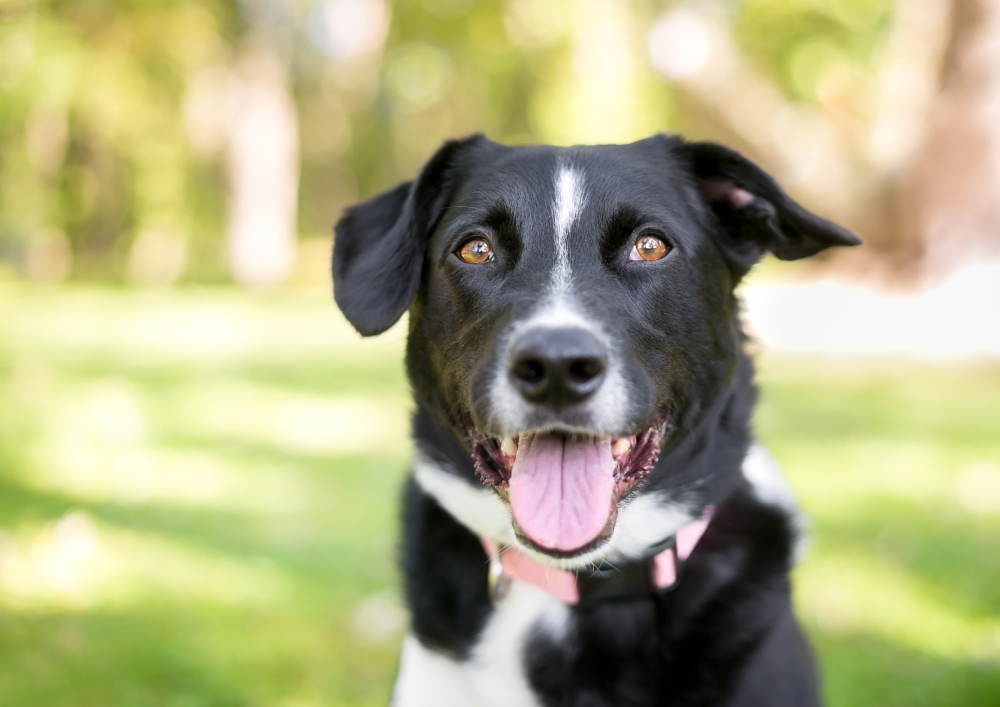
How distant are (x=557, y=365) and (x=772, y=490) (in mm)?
1095

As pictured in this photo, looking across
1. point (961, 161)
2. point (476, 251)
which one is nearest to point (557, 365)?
point (476, 251)

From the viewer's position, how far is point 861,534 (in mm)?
4812

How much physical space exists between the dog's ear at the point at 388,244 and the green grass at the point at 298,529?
411 millimetres

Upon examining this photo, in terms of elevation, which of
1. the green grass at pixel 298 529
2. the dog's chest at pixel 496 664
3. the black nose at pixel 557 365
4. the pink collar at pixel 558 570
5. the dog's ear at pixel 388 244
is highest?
the dog's ear at pixel 388 244

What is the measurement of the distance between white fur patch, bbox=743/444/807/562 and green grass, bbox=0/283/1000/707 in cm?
81

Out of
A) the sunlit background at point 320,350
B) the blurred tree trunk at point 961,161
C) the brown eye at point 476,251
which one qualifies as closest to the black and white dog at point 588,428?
the brown eye at point 476,251

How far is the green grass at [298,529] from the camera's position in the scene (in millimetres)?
3359

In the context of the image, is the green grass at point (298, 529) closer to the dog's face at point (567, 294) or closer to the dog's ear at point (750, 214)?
the dog's face at point (567, 294)

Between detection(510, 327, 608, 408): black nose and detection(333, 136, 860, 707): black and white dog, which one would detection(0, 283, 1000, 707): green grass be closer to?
detection(333, 136, 860, 707): black and white dog

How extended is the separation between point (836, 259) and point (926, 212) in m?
1.46

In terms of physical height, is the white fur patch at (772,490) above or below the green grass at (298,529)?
above

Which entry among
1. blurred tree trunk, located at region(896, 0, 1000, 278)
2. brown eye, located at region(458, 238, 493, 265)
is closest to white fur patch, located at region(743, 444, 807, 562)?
brown eye, located at region(458, 238, 493, 265)

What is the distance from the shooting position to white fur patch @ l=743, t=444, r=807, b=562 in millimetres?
2646

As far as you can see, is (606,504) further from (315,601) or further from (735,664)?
(315,601)
